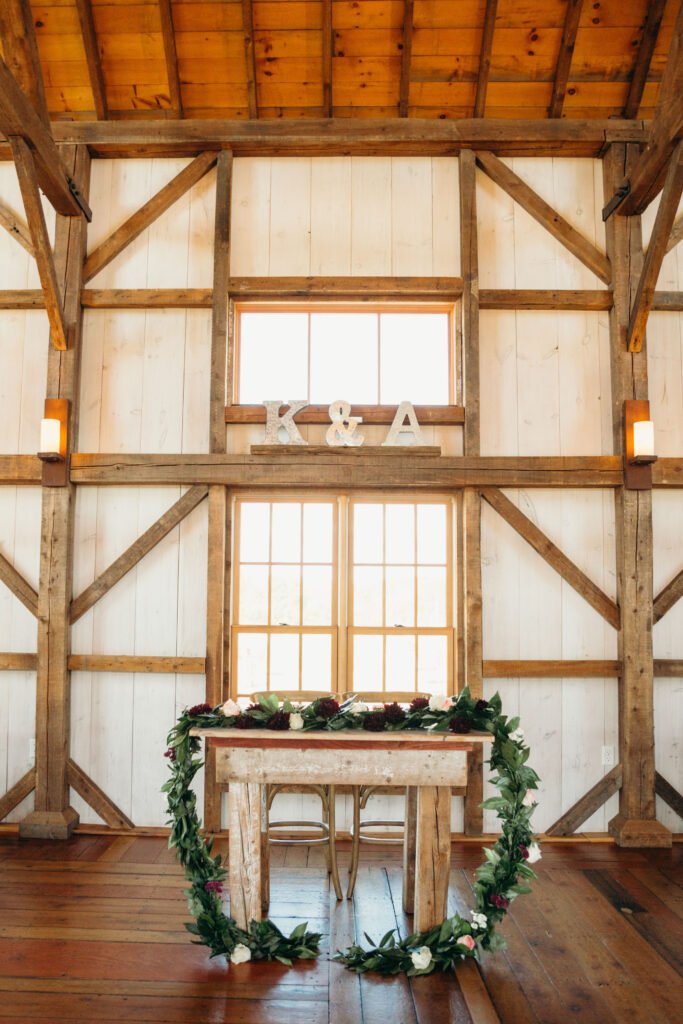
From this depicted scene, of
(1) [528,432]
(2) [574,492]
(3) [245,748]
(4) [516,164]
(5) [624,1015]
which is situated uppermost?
(4) [516,164]

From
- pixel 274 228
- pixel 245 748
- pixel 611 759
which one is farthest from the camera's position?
pixel 274 228

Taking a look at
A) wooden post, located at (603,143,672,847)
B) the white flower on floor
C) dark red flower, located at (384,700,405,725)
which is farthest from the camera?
wooden post, located at (603,143,672,847)

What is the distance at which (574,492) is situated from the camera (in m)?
5.45

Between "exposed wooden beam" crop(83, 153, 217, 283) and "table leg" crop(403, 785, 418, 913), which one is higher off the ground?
"exposed wooden beam" crop(83, 153, 217, 283)

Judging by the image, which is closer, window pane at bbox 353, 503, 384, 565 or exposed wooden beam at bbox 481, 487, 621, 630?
exposed wooden beam at bbox 481, 487, 621, 630

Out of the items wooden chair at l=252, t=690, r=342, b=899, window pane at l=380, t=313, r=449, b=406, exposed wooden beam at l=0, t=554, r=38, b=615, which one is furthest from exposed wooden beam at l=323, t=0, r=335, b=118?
wooden chair at l=252, t=690, r=342, b=899

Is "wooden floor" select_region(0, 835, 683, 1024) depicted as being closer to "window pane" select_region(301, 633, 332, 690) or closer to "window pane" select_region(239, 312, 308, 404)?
"window pane" select_region(301, 633, 332, 690)

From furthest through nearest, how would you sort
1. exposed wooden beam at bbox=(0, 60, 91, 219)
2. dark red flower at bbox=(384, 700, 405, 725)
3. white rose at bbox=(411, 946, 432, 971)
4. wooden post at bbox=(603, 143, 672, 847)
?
wooden post at bbox=(603, 143, 672, 847) → exposed wooden beam at bbox=(0, 60, 91, 219) → dark red flower at bbox=(384, 700, 405, 725) → white rose at bbox=(411, 946, 432, 971)

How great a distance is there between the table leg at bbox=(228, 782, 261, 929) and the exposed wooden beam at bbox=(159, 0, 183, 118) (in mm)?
4879

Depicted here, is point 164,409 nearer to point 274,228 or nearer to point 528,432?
point 274,228

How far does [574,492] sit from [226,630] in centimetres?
272

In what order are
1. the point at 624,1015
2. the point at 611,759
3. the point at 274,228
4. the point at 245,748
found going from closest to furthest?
the point at 624,1015 < the point at 245,748 < the point at 611,759 < the point at 274,228

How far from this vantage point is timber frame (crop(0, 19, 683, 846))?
17.1 ft

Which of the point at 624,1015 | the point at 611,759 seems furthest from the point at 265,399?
the point at 624,1015
